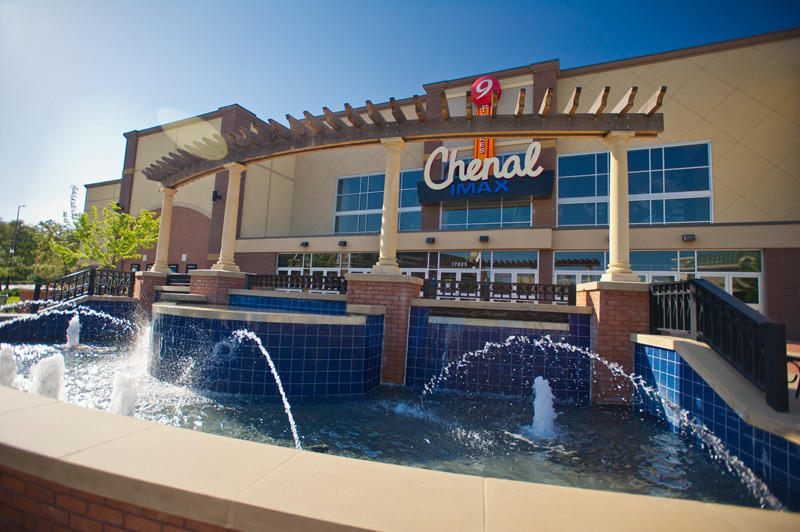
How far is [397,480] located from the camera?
191cm

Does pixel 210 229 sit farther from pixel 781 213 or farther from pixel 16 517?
pixel 781 213

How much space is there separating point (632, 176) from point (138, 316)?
19357mm

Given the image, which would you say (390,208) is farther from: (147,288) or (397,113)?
(147,288)

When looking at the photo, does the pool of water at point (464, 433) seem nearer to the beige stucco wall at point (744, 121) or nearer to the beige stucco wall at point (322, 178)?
the beige stucco wall at point (744, 121)

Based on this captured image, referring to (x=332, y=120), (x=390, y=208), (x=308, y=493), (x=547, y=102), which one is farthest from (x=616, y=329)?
(x=332, y=120)

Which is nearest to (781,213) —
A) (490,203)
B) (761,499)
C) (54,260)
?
(490,203)

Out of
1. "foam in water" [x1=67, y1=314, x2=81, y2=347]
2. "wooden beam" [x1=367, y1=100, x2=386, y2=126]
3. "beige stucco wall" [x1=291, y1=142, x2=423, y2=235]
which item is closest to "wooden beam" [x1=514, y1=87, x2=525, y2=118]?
"wooden beam" [x1=367, y1=100, x2=386, y2=126]

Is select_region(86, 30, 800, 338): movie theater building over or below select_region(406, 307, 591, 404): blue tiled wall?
over

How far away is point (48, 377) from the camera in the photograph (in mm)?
5117

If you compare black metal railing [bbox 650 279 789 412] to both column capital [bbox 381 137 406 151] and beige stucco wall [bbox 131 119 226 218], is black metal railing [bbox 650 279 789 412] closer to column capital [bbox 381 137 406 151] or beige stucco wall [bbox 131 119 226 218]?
column capital [bbox 381 137 406 151]

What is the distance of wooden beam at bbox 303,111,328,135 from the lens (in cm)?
800

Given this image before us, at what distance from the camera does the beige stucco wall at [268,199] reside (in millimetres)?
21344

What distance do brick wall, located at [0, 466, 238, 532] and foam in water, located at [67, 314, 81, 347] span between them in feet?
33.6

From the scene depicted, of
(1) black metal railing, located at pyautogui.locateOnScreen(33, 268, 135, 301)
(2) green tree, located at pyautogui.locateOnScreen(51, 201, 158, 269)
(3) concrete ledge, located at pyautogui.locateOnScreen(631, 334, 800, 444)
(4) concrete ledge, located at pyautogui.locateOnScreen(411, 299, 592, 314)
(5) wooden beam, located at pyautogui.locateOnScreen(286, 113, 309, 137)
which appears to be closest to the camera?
(3) concrete ledge, located at pyautogui.locateOnScreen(631, 334, 800, 444)
